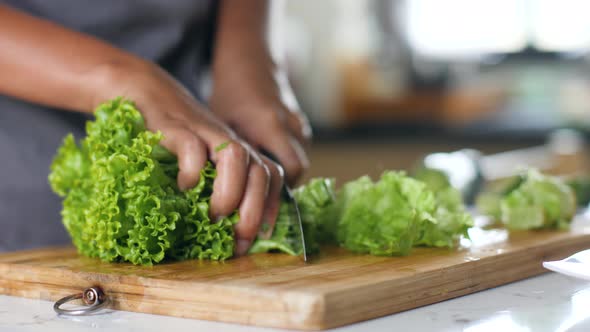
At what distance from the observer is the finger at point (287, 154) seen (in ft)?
4.73

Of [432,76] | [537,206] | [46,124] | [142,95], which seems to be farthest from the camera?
[432,76]

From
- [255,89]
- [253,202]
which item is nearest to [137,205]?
[253,202]

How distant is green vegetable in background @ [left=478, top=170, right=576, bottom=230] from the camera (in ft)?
4.67

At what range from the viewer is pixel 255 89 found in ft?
5.23

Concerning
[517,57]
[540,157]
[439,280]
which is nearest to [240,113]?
[439,280]

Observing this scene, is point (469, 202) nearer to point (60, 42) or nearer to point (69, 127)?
point (69, 127)

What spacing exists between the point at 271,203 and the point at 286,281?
10.5 inches

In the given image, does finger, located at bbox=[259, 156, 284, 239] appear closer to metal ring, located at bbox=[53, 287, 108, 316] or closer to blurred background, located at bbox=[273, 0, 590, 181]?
metal ring, located at bbox=[53, 287, 108, 316]

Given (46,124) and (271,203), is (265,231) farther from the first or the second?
(46,124)

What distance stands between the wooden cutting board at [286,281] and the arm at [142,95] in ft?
0.34

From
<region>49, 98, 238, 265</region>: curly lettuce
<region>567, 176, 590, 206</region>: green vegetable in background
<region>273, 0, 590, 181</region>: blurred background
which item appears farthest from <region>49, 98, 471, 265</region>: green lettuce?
<region>273, 0, 590, 181</region>: blurred background

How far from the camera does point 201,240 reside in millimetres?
1139

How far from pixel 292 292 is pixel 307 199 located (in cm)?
40

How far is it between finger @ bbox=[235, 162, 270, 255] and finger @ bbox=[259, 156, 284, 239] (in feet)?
0.11
